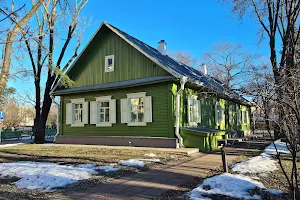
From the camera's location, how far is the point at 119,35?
14.0m

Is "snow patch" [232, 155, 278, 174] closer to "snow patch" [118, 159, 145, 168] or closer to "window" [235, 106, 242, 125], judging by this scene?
"snow patch" [118, 159, 145, 168]

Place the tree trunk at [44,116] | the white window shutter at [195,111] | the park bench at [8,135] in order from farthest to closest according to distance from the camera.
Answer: the park bench at [8,135] < the tree trunk at [44,116] < the white window shutter at [195,111]

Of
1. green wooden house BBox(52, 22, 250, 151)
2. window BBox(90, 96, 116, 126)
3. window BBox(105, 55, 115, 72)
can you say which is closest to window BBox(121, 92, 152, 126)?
green wooden house BBox(52, 22, 250, 151)

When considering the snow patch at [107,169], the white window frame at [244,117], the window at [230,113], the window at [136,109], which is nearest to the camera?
the snow patch at [107,169]

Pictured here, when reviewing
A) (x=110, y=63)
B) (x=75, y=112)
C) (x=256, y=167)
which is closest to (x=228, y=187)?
(x=256, y=167)

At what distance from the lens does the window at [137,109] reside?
13445 millimetres

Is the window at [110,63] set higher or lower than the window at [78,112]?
higher

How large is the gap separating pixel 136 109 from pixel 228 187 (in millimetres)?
8663

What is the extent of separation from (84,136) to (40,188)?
9956 millimetres

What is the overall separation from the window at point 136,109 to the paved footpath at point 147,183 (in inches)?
201

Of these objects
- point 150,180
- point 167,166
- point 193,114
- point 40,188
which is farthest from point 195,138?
point 40,188

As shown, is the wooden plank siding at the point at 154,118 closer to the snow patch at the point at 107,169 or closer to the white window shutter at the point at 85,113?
the white window shutter at the point at 85,113

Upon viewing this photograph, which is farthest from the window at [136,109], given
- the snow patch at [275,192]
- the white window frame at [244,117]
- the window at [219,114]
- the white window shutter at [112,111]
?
the white window frame at [244,117]

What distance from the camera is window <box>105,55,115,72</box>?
1485 cm
